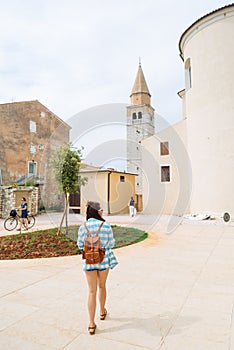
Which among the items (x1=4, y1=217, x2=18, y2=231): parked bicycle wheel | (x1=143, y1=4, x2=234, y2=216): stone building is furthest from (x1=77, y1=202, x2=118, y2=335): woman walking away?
(x1=143, y1=4, x2=234, y2=216): stone building

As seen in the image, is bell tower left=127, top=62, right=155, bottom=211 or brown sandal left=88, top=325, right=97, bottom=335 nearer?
brown sandal left=88, top=325, right=97, bottom=335

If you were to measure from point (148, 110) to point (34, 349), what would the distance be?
52.8 meters

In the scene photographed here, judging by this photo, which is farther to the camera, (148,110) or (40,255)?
(148,110)

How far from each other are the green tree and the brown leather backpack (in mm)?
6799

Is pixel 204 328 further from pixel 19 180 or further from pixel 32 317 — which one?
pixel 19 180

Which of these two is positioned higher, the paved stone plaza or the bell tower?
the bell tower

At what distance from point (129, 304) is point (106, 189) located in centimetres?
1735

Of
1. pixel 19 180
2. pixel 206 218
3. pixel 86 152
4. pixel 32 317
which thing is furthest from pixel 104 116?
pixel 19 180

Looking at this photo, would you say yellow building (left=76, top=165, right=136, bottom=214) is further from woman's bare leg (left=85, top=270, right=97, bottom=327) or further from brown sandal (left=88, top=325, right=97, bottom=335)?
brown sandal (left=88, top=325, right=97, bottom=335)

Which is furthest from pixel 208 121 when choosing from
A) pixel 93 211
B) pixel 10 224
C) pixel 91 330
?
pixel 91 330

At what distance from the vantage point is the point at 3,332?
9.95ft

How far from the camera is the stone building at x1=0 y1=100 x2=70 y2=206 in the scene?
25438 mm

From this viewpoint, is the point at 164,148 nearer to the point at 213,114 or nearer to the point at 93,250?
the point at 213,114

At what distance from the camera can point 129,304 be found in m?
3.84
